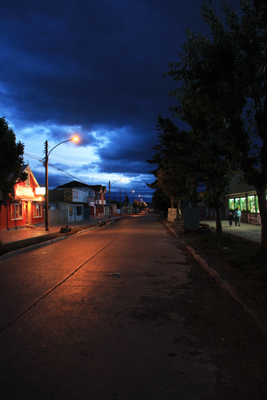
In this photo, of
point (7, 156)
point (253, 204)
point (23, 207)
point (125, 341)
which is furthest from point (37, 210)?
point (125, 341)

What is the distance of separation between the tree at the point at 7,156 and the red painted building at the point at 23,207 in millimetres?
10978

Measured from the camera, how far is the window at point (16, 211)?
2812 centimetres

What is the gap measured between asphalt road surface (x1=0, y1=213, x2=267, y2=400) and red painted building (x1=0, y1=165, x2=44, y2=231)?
2003 cm

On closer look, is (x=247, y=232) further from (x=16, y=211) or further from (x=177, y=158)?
(x=16, y=211)

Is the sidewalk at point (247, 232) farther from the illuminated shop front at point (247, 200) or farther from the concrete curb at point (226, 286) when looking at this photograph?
the concrete curb at point (226, 286)

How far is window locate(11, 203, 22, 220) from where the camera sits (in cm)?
2812

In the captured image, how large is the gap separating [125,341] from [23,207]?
92.2 feet

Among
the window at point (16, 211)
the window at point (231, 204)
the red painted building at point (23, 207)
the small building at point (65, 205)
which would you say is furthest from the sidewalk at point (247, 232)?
the small building at point (65, 205)

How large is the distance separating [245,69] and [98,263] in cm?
766

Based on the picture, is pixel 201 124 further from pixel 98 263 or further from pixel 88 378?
pixel 88 378

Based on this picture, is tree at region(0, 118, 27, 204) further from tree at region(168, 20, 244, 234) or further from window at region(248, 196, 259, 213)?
window at region(248, 196, 259, 213)

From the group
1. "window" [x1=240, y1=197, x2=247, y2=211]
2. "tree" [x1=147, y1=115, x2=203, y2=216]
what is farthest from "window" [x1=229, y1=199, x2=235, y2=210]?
"tree" [x1=147, y1=115, x2=203, y2=216]

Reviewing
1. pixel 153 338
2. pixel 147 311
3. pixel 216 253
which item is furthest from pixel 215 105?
pixel 153 338

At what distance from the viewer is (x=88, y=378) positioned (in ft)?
10.7
